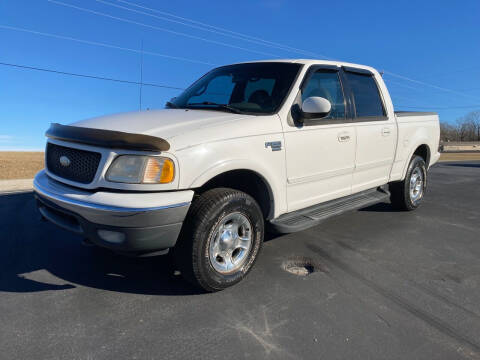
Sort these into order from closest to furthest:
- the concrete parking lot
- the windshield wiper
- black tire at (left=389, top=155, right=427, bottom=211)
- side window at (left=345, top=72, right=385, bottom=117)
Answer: the concrete parking lot < the windshield wiper < side window at (left=345, top=72, right=385, bottom=117) < black tire at (left=389, top=155, right=427, bottom=211)

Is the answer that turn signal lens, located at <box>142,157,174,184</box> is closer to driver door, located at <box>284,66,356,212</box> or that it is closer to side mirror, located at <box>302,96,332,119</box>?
driver door, located at <box>284,66,356,212</box>

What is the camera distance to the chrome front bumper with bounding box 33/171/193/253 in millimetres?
2451

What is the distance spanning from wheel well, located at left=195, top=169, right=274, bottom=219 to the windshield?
0.64m

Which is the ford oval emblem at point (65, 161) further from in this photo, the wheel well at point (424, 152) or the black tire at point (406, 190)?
the wheel well at point (424, 152)

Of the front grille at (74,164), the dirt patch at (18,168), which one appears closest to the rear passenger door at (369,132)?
the front grille at (74,164)

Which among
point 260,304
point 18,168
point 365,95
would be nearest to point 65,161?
point 260,304

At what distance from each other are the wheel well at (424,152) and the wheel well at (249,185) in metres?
3.62

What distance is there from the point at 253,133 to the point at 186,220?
934 mm

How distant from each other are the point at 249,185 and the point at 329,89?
163 cm

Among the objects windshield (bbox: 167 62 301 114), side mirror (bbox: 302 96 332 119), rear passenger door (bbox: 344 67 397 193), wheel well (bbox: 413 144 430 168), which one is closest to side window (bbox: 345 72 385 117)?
rear passenger door (bbox: 344 67 397 193)

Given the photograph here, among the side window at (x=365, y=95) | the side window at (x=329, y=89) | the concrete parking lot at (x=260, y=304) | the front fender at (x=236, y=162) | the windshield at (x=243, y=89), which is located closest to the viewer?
the concrete parking lot at (x=260, y=304)

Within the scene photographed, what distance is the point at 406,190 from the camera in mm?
5465

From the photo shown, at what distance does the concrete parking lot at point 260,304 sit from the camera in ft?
7.29

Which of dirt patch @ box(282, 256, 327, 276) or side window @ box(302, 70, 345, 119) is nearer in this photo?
dirt patch @ box(282, 256, 327, 276)
